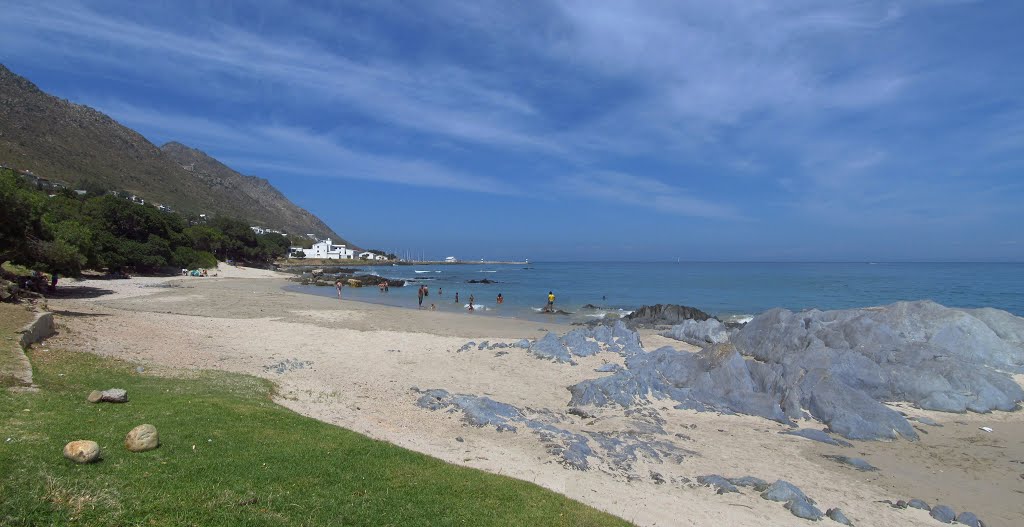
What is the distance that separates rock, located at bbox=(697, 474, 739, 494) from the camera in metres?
9.67

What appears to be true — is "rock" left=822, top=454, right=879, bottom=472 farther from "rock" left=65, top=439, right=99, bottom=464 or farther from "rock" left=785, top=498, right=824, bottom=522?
"rock" left=65, top=439, right=99, bottom=464

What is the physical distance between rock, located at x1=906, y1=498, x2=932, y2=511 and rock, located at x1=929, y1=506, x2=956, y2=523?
0.47 ft

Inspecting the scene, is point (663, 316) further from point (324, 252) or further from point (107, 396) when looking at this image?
point (324, 252)

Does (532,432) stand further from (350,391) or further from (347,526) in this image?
(347,526)

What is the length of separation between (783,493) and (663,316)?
2827 cm

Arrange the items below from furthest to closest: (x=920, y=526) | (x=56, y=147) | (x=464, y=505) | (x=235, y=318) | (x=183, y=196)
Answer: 1. (x=183, y=196)
2. (x=56, y=147)
3. (x=235, y=318)
4. (x=920, y=526)
5. (x=464, y=505)

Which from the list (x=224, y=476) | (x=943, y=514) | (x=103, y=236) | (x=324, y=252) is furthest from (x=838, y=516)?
(x=324, y=252)

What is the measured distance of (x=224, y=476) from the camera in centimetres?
670

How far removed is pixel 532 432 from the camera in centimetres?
1217

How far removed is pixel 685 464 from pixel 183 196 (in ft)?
582

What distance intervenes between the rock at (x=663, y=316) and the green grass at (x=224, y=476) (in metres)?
28.7

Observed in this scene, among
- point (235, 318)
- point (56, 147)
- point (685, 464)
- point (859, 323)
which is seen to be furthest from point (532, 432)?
point (56, 147)

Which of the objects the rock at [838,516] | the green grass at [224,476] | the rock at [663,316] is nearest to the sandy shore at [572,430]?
the rock at [838,516]

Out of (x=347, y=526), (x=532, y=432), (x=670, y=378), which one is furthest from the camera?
(x=670, y=378)
